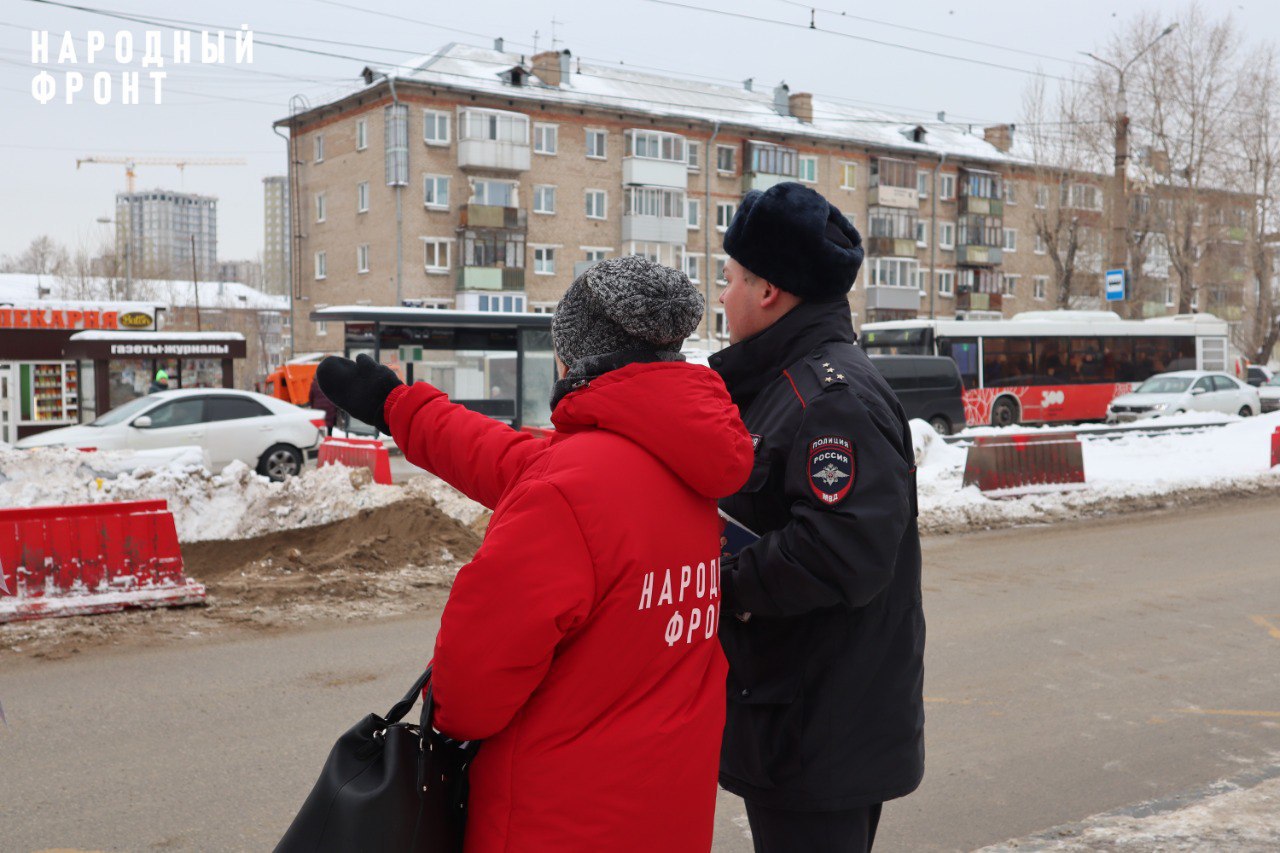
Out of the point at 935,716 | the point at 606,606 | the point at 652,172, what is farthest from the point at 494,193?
the point at 606,606

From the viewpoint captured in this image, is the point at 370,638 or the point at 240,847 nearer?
the point at 240,847

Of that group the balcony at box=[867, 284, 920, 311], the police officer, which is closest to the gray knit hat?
the police officer

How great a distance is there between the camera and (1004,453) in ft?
45.4

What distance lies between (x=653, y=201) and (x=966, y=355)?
2646 centimetres

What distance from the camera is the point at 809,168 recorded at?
198 feet

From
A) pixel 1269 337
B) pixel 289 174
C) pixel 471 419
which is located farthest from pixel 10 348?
pixel 1269 337

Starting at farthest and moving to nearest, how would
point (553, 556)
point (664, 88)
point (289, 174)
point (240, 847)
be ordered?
point (664, 88) < point (289, 174) < point (240, 847) < point (553, 556)

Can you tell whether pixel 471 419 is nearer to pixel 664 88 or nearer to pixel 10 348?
pixel 10 348

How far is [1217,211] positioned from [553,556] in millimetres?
47788

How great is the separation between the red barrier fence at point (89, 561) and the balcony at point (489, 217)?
139ft

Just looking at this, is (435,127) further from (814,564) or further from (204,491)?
(814,564)

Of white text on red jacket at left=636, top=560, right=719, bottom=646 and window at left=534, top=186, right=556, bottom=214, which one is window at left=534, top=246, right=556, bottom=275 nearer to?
window at left=534, top=186, right=556, bottom=214

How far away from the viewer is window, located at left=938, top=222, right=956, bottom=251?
2589 inches

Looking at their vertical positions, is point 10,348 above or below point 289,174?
below
